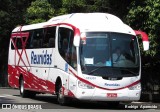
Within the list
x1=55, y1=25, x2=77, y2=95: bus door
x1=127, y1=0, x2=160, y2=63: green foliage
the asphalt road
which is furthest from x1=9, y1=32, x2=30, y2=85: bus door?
x1=127, y1=0, x2=160, y2=63: green foliage

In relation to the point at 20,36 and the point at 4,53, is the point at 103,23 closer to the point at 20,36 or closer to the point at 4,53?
the point at 20,36

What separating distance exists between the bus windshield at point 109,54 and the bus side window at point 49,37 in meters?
2.86

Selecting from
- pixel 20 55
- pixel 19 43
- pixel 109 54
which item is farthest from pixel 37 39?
pixel 109 54

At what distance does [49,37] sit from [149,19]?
4.62 meters

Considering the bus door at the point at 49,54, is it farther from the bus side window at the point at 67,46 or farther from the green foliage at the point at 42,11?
the green foliage at the point at 42,11

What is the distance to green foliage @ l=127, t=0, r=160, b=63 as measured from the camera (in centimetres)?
2130

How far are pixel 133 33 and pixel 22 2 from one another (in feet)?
106

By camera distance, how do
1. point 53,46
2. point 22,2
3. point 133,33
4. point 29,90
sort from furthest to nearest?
point 22,2
point 29,90
point 53,46
point 133,33

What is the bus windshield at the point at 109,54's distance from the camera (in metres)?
17.6

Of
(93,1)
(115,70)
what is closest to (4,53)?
(93,1)

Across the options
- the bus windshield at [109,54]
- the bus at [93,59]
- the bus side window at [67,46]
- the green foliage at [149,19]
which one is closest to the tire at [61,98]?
the bus at [93,59]

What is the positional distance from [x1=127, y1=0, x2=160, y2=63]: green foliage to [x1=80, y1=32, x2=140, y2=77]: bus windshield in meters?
3.32

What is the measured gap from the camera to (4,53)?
50.7m

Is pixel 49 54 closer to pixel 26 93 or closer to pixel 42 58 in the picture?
pixel 42 58
